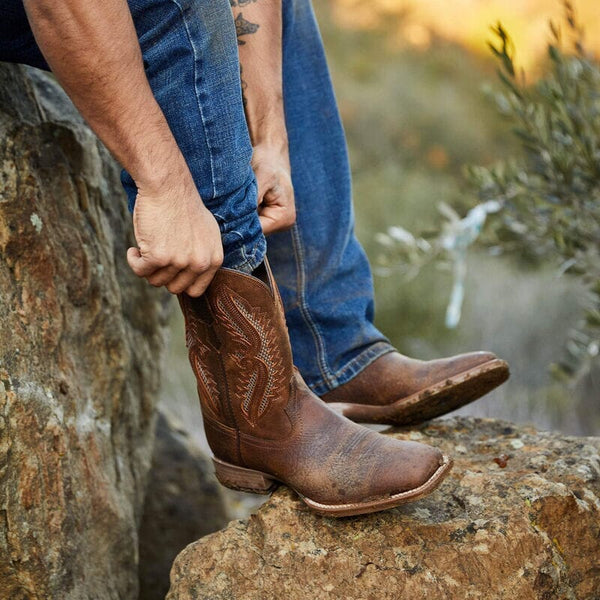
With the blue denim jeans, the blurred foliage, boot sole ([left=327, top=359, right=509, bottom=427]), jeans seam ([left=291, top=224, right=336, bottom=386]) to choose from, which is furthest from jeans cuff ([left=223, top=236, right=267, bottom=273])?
the blurred foliage

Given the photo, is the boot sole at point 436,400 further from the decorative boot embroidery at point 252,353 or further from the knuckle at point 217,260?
the knuckle at point 217,260

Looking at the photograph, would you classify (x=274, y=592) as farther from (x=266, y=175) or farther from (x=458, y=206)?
(x=458, y=206)

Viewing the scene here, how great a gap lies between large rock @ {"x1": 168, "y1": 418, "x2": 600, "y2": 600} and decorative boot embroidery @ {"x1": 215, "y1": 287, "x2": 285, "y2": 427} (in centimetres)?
25

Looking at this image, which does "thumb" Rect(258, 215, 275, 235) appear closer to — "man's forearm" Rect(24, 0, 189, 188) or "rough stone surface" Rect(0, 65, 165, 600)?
"man's forearm" Rect(24, 0, 189, 188)

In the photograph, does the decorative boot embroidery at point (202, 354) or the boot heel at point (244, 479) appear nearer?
the decorative boot embroidery at point (202, 354)

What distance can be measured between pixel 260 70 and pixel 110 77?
0.56 metres

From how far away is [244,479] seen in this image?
1.71 m

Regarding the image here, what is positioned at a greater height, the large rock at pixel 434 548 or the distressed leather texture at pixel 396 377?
the distressed leather texture at pixel 396 377

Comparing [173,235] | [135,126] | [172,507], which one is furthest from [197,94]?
[172,507]

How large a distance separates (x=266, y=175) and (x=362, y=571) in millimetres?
872

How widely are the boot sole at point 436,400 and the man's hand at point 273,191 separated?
0.46m

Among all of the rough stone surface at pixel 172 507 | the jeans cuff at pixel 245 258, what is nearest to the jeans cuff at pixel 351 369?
the jeans cuff at pixel 245 258

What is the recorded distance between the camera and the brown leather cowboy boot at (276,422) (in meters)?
1.52

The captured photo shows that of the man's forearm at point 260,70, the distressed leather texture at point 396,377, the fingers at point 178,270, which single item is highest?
the man's forearm at point 260,70
